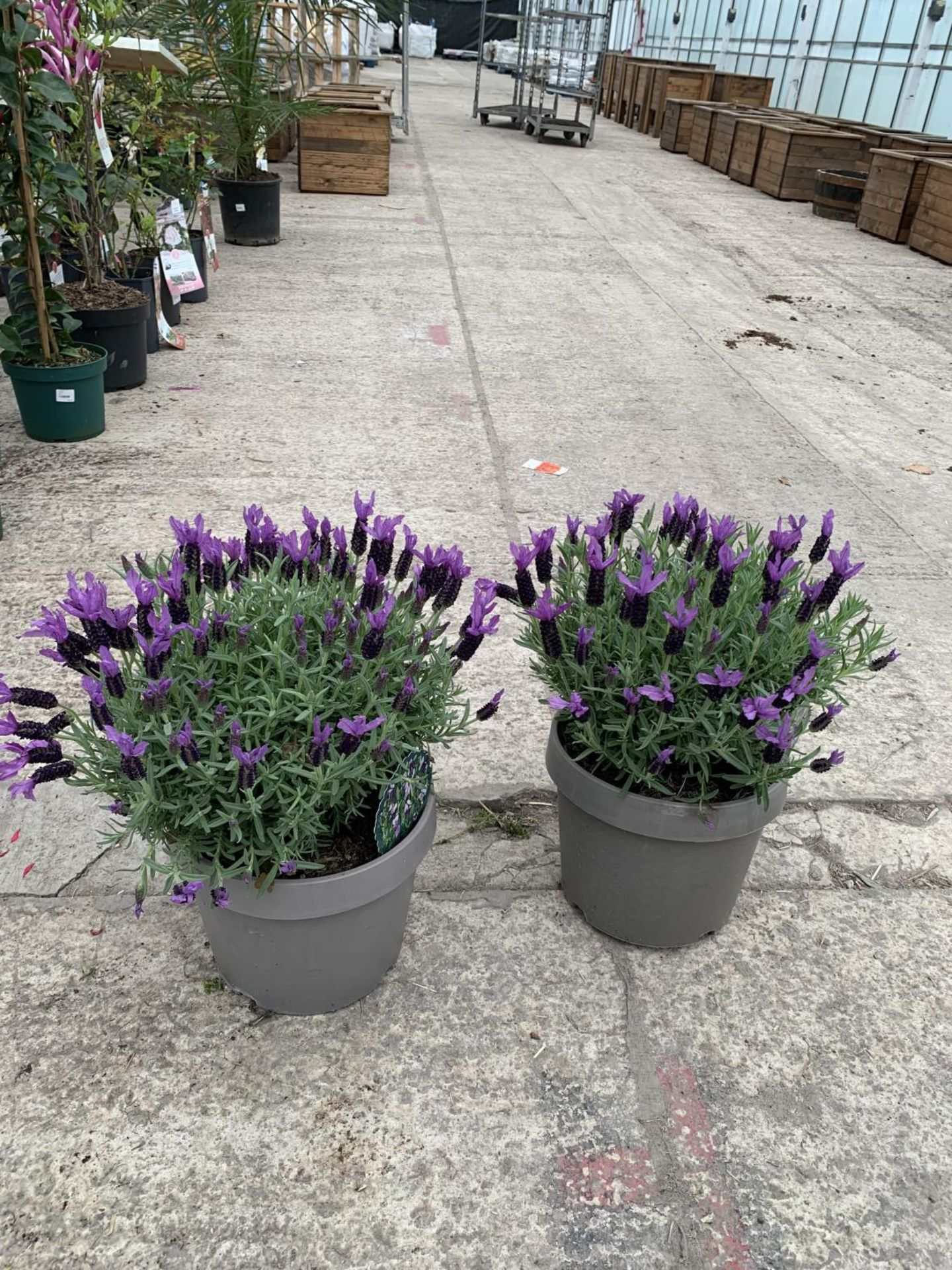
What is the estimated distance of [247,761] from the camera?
1525mm

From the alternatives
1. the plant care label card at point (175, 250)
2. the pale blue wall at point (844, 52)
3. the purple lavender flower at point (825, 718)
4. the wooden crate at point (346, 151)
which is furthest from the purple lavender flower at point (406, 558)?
the pale blue wall at point (844, 52)

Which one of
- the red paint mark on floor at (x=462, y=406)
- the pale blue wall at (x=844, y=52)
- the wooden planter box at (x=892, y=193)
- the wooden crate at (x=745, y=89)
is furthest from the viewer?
the wooden crate at (x=745, y=89)

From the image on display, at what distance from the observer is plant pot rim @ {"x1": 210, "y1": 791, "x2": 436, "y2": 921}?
172cm

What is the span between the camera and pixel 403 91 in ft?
49.6

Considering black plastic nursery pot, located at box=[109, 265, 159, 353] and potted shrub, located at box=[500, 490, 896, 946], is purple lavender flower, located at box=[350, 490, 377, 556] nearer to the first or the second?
potted shrub, located at box=[500, 490, 896, 946]

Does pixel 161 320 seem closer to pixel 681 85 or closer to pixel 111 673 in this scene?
pixel 111 673

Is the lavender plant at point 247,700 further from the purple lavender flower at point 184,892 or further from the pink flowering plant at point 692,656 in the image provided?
the pink flowering plant at point 692,656

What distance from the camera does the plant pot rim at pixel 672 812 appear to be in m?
1.93

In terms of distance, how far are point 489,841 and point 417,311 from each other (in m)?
4.93

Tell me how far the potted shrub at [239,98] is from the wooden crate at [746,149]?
22.7 feet

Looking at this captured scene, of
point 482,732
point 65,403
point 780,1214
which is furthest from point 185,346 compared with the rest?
point 780,1214

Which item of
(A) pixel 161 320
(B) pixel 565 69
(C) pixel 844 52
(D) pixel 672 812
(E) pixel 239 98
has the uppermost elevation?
(C) pixel 844 52

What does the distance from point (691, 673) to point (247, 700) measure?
0.82 meters

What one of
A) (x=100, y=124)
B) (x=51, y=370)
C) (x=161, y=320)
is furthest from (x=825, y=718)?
(x=161, y=320)
